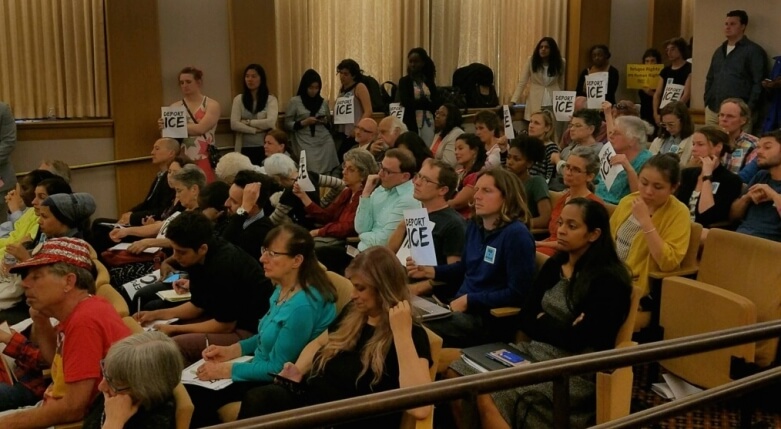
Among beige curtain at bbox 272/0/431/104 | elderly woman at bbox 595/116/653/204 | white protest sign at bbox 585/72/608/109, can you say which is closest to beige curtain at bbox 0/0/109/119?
beige curtain at bbox 272/0/431/104

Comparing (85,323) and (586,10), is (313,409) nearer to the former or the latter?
(85,323)

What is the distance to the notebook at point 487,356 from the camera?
331 centimetres

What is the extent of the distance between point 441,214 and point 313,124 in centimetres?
400

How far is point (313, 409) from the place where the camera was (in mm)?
1437

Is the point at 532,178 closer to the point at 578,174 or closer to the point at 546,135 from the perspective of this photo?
the point at 578,174

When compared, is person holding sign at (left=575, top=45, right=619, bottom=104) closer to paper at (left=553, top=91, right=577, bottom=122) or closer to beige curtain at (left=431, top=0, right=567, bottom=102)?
beige curtain at (left=431, top=0, right=567, bottom=102)

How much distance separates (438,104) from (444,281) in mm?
4744

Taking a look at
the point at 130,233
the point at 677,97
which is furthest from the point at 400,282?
the point at 677,97

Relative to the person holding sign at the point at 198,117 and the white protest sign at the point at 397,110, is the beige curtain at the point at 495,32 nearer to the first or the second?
the white protest sign at the point at 397,110

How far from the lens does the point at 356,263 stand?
307cm

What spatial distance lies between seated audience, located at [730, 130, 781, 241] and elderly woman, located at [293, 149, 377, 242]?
7.55 ft

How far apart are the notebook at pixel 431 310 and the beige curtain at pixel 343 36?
5079 millimetres

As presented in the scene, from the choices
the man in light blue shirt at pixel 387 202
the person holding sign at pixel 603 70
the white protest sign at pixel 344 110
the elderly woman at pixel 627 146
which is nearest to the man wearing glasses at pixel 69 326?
the man in light blue shirt at pixel 387 202

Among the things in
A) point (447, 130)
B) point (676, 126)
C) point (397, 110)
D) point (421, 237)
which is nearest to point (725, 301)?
point (421, 237)
